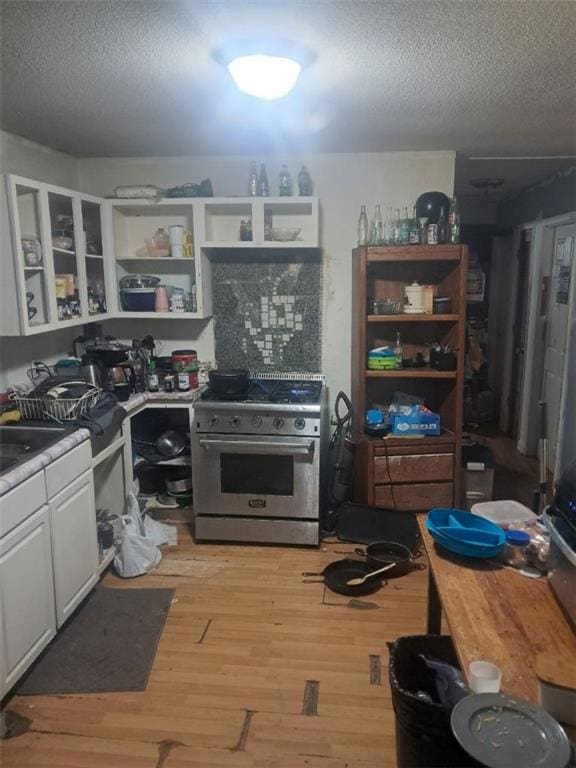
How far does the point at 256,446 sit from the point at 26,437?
3.94 feet

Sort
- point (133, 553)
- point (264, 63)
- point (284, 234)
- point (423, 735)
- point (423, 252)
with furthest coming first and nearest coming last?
point (284, 234) → point (423, 252) → point (133, 553) → point (264, 63) → point (423, 735)

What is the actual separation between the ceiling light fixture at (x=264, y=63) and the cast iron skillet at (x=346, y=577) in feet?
7.46

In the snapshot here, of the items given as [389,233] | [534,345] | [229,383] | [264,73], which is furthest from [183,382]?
[534,345]

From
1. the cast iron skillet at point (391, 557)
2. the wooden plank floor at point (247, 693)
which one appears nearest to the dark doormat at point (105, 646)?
the wooden plank floor at point (247, 693)

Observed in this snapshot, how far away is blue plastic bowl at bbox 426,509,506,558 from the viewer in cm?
159

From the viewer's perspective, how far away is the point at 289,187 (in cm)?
343

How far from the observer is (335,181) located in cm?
354

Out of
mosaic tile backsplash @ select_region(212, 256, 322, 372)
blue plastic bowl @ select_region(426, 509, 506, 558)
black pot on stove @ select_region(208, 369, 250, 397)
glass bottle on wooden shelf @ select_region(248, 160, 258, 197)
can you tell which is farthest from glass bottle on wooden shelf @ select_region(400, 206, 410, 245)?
blue plastic bowl @ select_region(426, 509, 506, 558)

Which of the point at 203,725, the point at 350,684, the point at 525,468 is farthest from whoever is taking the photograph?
the point at 525,468

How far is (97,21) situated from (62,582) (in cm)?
212

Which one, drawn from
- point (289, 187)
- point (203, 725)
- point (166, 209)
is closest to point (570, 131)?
point (289, 187)

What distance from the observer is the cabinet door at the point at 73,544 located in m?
2.29

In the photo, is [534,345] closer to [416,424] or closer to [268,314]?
[416,424]

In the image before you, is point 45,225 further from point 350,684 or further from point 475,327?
point 475,327
